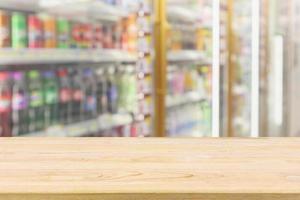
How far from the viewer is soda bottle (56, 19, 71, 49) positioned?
2.75m

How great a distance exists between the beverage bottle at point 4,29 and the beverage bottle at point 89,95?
747mm

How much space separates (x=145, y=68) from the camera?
3807 mm

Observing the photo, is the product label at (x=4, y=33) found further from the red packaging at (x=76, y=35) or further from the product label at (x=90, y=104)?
the product label at (x=90, y=104)

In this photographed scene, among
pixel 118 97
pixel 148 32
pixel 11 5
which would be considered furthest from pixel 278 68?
pixel 11 5

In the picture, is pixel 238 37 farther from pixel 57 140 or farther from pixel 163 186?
pixel 163 186

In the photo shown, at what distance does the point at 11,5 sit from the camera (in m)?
2.56

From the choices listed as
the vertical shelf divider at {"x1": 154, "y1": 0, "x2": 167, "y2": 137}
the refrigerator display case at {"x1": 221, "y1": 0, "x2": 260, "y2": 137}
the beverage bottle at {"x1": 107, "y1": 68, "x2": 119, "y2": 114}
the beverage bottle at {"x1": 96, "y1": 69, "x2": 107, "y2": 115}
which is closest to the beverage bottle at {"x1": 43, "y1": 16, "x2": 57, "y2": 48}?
the beverage bottle at {"x1": 96, "y1": 69, "x2": 107, "y2": 115}

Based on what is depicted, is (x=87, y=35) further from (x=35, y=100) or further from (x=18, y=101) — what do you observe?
(x=18, y=101)

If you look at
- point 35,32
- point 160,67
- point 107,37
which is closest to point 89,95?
point 107,37

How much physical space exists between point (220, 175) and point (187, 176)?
0.19ft

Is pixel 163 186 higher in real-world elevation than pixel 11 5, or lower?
lower

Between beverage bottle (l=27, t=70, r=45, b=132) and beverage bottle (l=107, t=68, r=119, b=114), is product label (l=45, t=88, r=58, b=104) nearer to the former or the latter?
beverage bottle (l=27, t=70, r=45, b=132)

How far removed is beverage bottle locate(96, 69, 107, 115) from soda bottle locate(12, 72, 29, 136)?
2.59 feet

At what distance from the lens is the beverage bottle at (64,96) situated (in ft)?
9.02
